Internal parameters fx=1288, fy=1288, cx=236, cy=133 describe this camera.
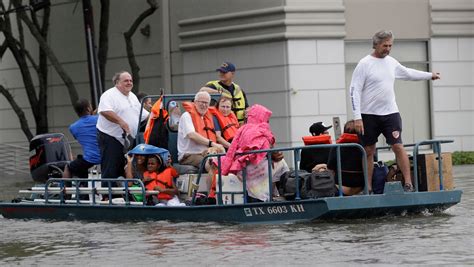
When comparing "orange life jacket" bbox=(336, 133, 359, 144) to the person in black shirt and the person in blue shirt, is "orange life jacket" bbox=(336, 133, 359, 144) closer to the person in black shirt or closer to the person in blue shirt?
the person in black shirt

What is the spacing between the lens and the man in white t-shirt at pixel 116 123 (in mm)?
17141

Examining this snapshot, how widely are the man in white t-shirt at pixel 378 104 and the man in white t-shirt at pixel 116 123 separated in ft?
11.3

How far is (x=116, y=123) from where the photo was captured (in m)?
17.2

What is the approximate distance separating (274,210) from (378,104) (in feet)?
5.89

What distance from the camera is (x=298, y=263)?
11.2 metres

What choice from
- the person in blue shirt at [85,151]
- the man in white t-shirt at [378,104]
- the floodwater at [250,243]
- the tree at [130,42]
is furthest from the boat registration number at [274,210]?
the tree at [130,42]

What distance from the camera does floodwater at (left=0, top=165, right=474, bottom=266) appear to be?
11.6m

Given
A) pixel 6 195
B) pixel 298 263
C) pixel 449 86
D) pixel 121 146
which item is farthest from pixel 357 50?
pixel 298 263

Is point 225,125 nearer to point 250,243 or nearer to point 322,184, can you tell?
point 322,184

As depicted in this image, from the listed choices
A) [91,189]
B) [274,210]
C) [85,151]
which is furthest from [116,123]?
[274,210]

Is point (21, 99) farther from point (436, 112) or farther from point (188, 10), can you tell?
point (436, 112)

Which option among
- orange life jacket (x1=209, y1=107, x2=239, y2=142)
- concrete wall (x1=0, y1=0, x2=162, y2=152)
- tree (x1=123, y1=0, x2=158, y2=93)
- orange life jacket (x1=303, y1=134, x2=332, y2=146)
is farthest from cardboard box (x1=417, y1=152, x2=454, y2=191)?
concrete wall (x1=0, y1=0, x2=162, y2=152)

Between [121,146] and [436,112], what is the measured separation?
45.7ft

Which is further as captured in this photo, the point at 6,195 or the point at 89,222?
the point at 6,195
